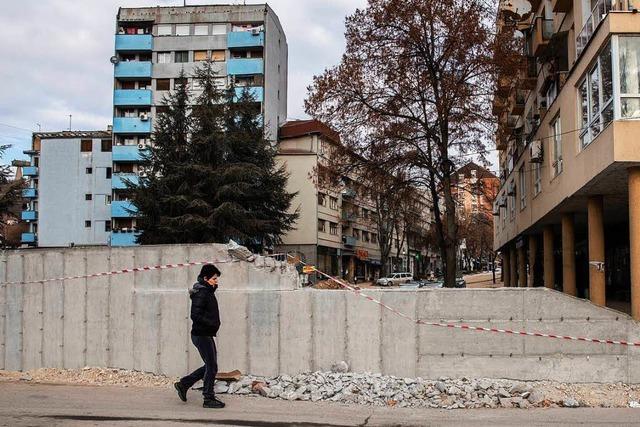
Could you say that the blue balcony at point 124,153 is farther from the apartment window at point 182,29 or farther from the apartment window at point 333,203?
the apartment window at point 333,203

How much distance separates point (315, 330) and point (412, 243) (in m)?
95.5

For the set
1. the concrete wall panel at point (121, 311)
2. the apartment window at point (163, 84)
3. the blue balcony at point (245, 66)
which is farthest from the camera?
the apartment window at point (163, 84)

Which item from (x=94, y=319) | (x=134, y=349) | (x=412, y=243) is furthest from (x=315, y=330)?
(x=412, y=243)

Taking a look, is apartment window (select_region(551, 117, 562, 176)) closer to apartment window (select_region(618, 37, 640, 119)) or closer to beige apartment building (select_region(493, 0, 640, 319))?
beige apartment building (select_region(493, 0, 640, 319))

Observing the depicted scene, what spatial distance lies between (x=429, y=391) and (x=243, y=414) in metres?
3.02

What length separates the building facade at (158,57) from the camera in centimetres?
6209

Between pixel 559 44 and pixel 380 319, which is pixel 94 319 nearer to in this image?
pixel 380 319

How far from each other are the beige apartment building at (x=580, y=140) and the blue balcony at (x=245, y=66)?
97.8 ft

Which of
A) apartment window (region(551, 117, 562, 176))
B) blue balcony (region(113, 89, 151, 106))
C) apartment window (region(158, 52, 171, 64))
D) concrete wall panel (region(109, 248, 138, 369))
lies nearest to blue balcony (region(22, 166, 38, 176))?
blue balcony (region(113, 89, 151, 106))

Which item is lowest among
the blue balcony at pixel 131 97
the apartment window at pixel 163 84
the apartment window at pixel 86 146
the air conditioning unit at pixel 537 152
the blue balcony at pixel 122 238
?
the blue balcony at pixel 122 238

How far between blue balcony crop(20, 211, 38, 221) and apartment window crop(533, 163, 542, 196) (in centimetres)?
6238

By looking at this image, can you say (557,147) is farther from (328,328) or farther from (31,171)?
(31,171)

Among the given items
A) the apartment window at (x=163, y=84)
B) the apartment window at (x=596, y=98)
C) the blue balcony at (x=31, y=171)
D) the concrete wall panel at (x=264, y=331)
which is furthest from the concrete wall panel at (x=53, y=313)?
the blue balcony at (x=31, y=171)

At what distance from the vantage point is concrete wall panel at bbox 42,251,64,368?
40.0 ft
